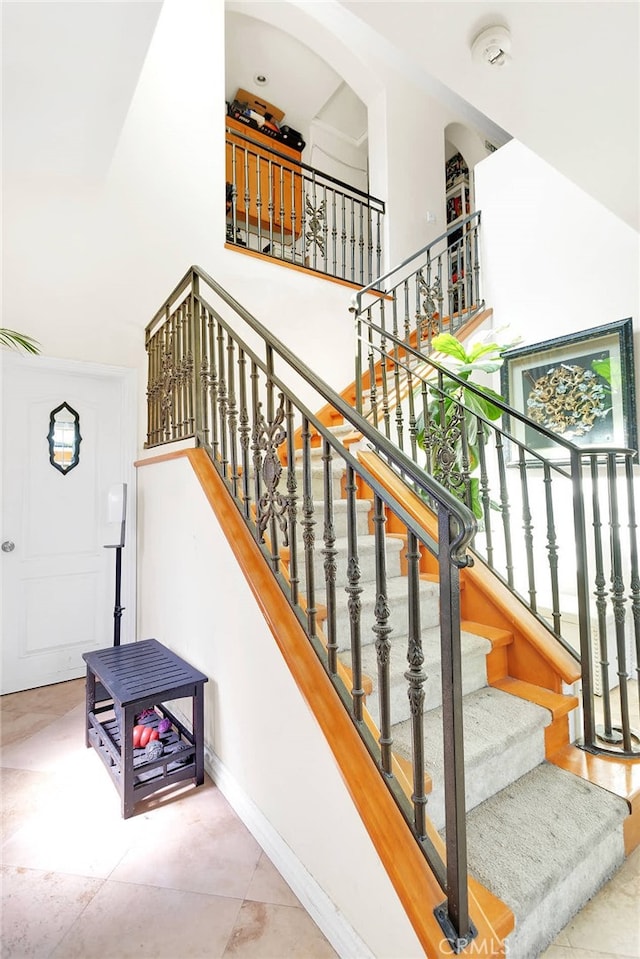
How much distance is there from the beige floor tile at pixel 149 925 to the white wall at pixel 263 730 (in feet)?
0.82

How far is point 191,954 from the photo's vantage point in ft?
3.98

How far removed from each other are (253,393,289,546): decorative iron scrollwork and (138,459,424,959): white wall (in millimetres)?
227

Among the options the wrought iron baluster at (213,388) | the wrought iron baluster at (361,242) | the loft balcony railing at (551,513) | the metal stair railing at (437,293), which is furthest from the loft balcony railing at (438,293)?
the wrought iron baluster at (213,388)

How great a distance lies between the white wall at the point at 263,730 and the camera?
46.0 inches

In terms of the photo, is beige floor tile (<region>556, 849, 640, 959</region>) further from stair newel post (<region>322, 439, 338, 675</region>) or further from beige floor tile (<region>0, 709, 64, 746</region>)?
beige floor tile (<region>0, 709, 64, 746</region>)

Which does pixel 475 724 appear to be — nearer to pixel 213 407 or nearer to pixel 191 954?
pixel 191 954

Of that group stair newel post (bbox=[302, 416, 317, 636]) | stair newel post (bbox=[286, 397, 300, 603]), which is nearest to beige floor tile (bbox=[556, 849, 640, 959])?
stair newel post (bbox=[302, 416, 317, 636])

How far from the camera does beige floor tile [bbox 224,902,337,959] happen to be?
1211mm

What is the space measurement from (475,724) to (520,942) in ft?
1.84

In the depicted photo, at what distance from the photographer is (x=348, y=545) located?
1402 millimetres

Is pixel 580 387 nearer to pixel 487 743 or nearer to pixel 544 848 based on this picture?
pixel 487 743

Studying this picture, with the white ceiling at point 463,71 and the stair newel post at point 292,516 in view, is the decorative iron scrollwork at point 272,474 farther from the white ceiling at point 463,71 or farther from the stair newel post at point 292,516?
the white ceiling at point 463,71

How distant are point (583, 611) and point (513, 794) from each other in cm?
73
